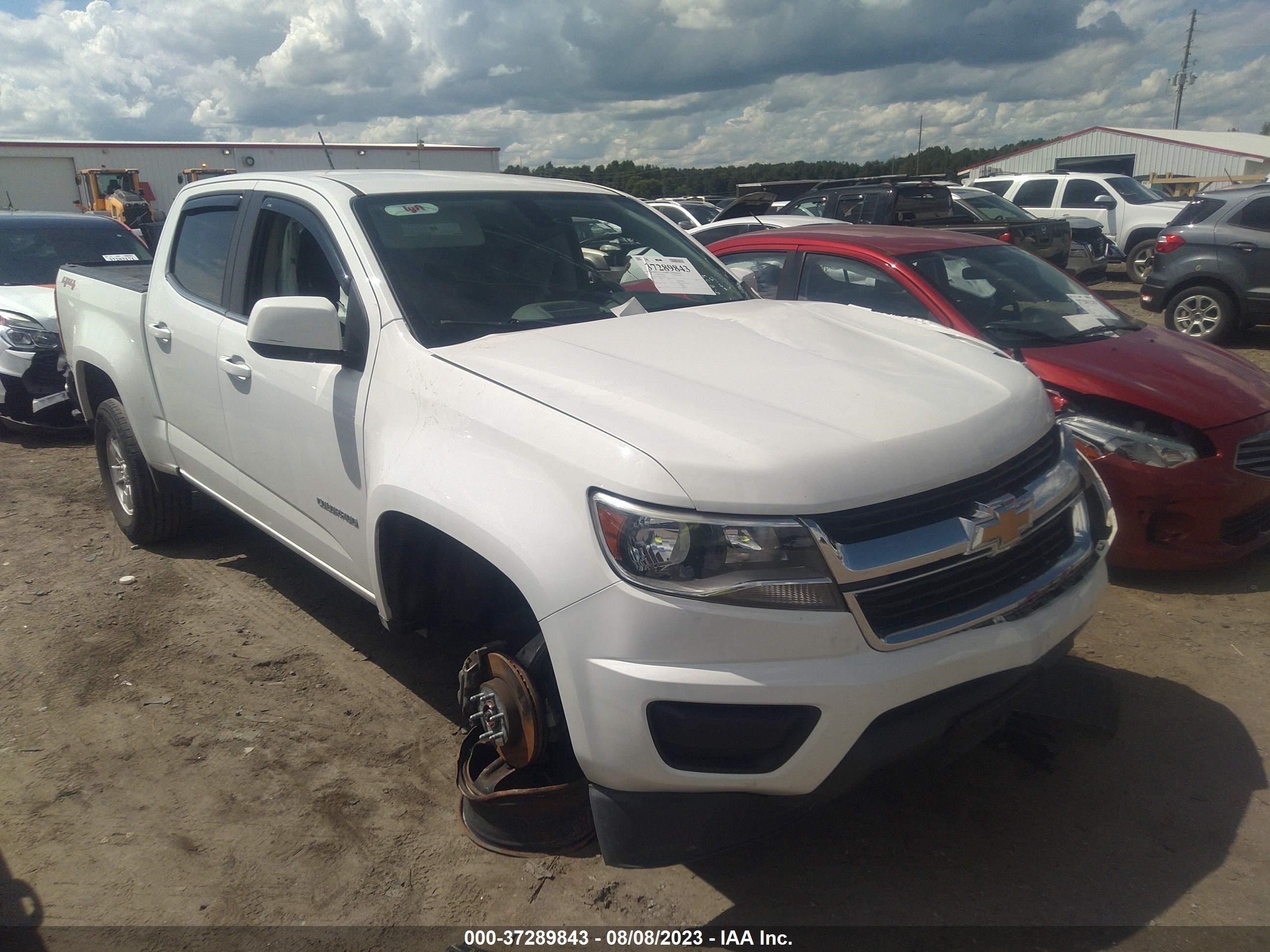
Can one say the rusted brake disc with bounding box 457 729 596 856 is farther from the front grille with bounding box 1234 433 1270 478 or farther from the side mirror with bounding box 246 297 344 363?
the front grille with bounding box 1234 433 1270 478

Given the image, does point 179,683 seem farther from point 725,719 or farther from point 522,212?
point 725,719

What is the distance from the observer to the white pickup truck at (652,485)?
6.56 feet

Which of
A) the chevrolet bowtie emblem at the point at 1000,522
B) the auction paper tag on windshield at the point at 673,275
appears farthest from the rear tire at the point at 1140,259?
the chevrolet bowtie emblem at the point at 1000,522

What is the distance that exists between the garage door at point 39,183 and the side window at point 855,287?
1479 inches

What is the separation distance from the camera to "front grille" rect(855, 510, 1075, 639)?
206cm

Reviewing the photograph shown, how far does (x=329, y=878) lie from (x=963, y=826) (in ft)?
5.99

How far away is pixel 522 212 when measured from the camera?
351 centimetres

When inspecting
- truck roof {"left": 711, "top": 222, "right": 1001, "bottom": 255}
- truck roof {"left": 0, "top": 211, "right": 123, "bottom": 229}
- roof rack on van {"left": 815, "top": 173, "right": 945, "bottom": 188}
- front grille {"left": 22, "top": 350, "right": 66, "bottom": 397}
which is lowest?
front grille {"left": 22, "top": 350, "right": 66, "bottom": 397}

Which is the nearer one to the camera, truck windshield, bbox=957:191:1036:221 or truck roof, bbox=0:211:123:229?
truck roof, bbox=0:211:123:229

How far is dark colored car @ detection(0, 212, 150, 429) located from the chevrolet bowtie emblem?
6357 millimetres

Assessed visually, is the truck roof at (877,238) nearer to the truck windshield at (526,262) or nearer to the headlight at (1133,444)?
the headlight at (1133,444)

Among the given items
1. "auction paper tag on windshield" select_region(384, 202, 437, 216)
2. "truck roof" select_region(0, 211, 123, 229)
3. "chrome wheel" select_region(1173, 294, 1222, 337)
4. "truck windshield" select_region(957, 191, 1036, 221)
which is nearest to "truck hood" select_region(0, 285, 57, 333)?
"truck roof" select_region(0, 211, 123, 229)

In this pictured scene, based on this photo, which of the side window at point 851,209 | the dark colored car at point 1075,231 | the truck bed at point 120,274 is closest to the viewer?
the truck bed at point 120,274

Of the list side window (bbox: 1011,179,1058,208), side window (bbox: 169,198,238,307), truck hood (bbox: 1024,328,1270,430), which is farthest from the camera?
side window (bbox: 1011,179,1058,208)
